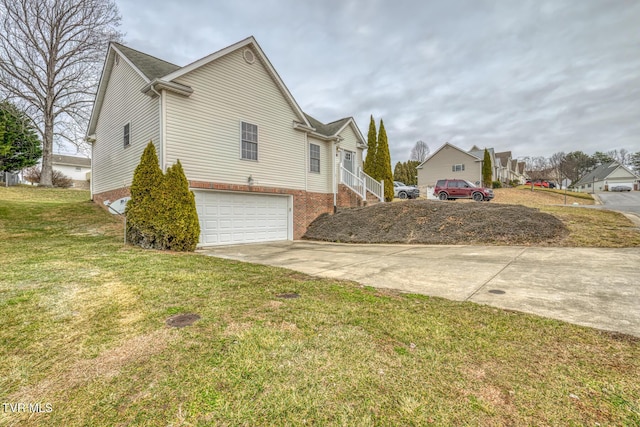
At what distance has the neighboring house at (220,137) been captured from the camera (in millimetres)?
9617

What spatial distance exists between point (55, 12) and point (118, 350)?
89.0ft

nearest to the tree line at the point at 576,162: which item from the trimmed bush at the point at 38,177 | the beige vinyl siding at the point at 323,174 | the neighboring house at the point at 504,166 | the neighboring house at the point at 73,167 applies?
the neighboring house at the point at 504,166

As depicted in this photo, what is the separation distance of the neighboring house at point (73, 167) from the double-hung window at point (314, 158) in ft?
120

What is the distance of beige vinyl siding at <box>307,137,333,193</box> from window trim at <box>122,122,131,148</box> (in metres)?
7.72

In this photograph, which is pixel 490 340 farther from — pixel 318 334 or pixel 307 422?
pixel 307 422

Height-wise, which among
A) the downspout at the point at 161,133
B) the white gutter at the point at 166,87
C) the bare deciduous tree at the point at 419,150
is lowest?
the downspout at the point at 161,133

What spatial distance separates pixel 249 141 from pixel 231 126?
0.89 meters

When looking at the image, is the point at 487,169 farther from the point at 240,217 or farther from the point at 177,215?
the point at 177,215

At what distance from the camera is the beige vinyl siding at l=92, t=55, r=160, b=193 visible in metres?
9.92

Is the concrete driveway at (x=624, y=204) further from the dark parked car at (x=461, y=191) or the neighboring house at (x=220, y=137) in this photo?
the neighboring house at (x=220, y=137)

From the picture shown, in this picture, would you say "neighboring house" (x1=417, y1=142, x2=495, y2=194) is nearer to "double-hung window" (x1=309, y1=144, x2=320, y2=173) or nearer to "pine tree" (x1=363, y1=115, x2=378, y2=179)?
"pine tree" (x1=363, y1=115, x2=378, y2=179)

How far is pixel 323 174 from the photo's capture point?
49.6ft

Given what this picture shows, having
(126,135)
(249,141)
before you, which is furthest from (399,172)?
(126,135)

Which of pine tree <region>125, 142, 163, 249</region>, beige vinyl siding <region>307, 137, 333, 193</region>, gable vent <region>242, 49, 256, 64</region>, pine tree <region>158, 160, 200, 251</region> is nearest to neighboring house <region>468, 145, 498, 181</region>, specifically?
beige vinyl siding <region>307, 137, 333, 193</region>
